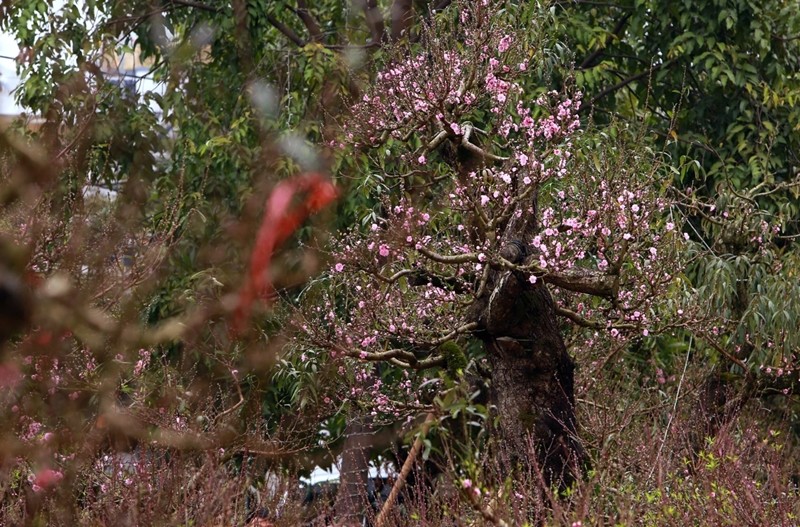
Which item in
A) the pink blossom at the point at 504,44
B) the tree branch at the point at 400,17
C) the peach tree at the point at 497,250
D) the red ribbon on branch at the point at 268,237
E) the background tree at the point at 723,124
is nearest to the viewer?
the red ribbon on branch at the point at 268,237

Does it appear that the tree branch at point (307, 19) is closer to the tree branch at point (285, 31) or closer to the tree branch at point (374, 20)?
the tree branch at point (285, 31)

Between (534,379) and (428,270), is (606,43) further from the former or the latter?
(534,379)

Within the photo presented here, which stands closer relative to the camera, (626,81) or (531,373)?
(531,373)

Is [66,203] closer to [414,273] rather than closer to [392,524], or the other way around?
[392,524]

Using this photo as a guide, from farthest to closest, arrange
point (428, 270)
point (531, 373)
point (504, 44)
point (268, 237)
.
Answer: point (504, 44)
point (428, 270)
point (531, 373)
point (268, 237)

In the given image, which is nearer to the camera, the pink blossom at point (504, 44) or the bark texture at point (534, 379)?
the bark texture at point (534, 379)

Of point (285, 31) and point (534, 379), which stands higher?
point (285, 31)

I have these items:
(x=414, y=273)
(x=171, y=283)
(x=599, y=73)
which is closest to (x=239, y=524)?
(x=171, y=283)

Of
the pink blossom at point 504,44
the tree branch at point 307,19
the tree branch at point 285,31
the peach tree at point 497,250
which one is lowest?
the peach tree at point 497,250

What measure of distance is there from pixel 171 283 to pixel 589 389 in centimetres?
327

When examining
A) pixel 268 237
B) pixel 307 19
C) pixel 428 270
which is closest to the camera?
pixel 268 237

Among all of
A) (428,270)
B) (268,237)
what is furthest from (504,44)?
(268,237)

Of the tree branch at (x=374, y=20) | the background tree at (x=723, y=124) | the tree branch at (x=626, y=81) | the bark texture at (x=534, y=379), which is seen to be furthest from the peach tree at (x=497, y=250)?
the tree branch at (x=626, y=81)

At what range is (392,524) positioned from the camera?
20.0 feet
